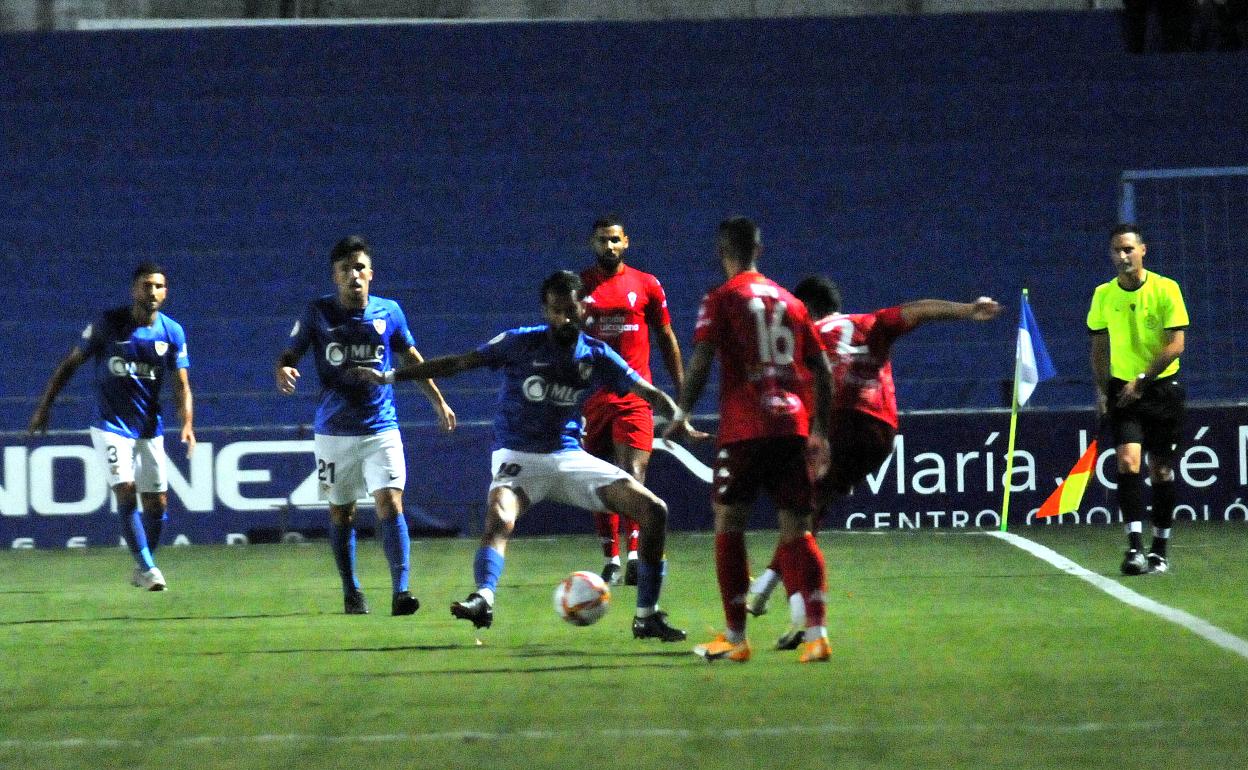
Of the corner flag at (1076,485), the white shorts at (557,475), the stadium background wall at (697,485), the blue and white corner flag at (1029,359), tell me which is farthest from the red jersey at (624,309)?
the blue and white corner flag at (1029,359)

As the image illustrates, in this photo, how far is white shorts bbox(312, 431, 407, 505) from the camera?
977 centimetres

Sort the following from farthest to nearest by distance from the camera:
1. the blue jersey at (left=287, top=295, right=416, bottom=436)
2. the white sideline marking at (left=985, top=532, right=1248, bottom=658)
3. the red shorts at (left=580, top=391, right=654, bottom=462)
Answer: the red shorts at (left=580, top=391, right=654, bottom=462)
the blue jersey at (left=287, top=295, right=416, bottom=436)
the white sideline marking at (left=985, top=532, right=1248, bottom=658)

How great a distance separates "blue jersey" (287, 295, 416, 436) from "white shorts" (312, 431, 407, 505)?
0.05 m

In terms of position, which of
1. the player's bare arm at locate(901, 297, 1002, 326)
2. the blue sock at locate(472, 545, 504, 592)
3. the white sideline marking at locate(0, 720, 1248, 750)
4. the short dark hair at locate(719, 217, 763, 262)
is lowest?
the white sideline marking at locate(0, 720, 1248, 750)

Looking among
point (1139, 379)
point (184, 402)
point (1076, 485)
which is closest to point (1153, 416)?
point (1139, 379)

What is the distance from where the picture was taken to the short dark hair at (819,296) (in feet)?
28.8

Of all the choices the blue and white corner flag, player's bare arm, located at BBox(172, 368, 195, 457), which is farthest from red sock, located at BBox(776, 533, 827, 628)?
the blue and white corner flag

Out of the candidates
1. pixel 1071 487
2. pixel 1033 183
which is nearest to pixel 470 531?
pixel 1071 487

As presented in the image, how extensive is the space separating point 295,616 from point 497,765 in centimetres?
467

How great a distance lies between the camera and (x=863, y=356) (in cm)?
902

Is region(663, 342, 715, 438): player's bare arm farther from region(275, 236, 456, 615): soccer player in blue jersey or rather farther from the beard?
region(275, 236, 456, 615): soccer player in blue jersey

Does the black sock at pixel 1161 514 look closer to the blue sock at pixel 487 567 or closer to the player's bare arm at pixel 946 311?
the player's bare arm at pixel 946 311

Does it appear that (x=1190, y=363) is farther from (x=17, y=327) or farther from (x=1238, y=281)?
(x=17, y=327)

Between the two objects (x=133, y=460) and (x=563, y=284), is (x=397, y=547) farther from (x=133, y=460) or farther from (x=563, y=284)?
(x=133, y=460)
